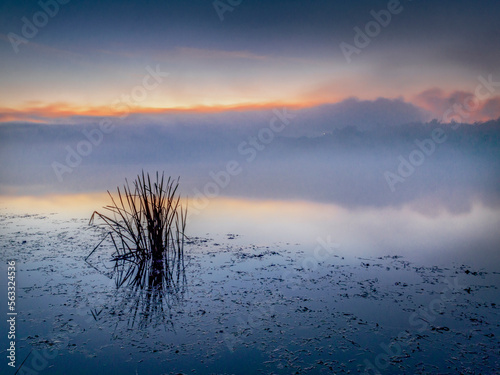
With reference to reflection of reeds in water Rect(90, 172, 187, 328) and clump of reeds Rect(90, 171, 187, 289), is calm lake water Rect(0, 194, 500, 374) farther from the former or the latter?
clump of reeds Rect(90, 171, 187, 289)

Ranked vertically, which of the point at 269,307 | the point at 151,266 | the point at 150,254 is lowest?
the point at 269,307

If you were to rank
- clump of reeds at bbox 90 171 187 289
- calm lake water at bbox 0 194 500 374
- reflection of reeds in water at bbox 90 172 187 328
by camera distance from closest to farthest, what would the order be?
calm lake water at bbox 0 194 500 374 < reflection of reeds in water at bbox 90 172 187 328 < clump of reeds at bbox 90 171 187 289

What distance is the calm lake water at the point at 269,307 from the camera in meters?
3.86

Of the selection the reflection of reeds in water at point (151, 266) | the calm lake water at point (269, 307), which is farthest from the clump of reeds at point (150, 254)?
the calm lake water at point (269, 307)

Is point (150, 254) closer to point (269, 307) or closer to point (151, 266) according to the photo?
point (151, 266)

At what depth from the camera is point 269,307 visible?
5105mm

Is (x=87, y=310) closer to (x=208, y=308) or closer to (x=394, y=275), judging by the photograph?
(x=208, y=308)

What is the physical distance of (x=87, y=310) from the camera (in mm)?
4906

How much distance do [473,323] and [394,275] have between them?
195cm

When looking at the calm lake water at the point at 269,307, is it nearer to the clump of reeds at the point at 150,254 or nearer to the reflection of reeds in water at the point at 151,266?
the reflection of reeds in water at the point at 151,266

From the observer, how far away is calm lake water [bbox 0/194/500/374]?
152 inches

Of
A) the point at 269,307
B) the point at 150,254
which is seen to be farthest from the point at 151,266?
the point at 269,307

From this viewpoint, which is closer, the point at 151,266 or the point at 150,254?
the point at 151,266

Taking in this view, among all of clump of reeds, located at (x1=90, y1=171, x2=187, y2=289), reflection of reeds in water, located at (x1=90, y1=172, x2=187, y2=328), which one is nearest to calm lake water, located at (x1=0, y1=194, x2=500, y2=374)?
reflection of reeds in water, located at (x1=90, y1=172, x2=187, y2=328)
